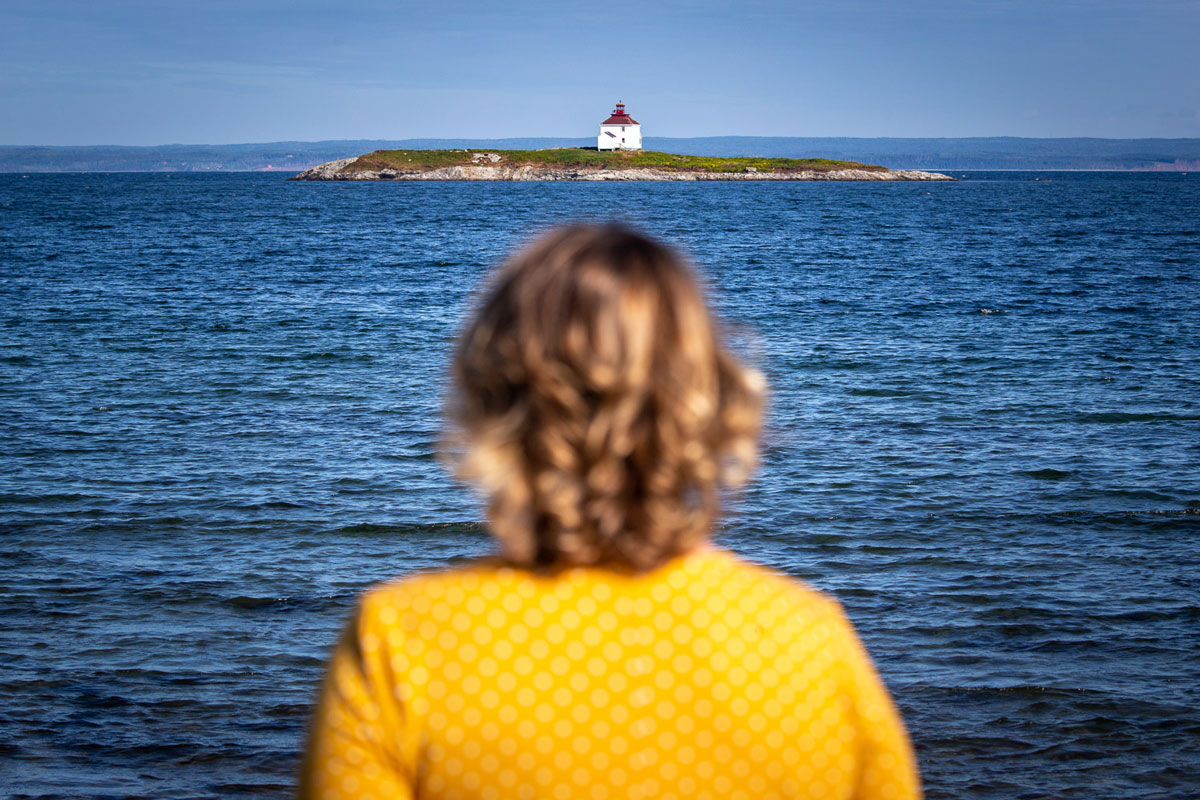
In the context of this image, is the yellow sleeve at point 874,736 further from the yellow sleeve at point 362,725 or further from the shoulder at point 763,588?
the yellow sleeve at point 362,725

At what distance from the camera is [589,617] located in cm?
140

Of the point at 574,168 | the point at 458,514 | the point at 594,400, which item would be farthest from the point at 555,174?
the point at 594,400

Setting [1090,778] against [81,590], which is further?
[81,590]

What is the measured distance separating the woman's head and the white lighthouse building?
176295 millimetres

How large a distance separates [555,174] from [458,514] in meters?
155

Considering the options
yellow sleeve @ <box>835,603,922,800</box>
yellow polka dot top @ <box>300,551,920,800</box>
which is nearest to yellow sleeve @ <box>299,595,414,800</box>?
yellow polka dot top @ <box>300,551,920,800</box>

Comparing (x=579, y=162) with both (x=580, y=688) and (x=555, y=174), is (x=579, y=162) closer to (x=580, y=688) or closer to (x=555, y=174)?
(x=555, y=174)

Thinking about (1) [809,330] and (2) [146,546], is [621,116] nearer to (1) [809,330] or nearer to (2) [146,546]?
(1) [809,330]

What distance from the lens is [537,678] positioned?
1401 millimetres

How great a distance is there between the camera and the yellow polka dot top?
1.40 m

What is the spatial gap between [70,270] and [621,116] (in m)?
145

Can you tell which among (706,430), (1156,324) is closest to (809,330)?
(1156,324)

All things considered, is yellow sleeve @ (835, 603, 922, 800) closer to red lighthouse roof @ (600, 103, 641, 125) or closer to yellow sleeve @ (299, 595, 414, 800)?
yellow sleeve @ (299, 595, 414, 800)

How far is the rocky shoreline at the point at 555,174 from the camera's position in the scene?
520ft
